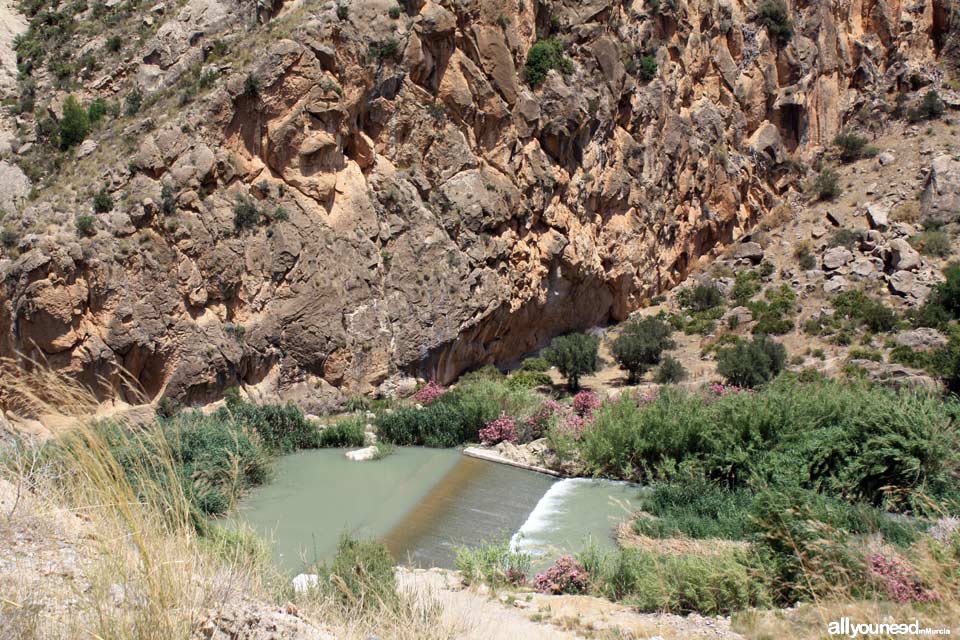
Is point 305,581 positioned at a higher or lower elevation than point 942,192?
lower

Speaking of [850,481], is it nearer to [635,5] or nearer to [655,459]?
[655,459]

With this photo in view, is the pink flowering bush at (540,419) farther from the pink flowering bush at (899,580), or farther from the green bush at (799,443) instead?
the pink flowering bush at (899,580)

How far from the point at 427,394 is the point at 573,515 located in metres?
8.26

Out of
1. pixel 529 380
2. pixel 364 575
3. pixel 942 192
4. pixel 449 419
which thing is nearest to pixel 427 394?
pixel 449 419

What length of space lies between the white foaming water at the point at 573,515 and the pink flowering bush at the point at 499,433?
2.54 m

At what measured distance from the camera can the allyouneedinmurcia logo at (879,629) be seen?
475 cm

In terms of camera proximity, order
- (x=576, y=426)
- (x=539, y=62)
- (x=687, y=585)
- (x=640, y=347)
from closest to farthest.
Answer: (x=687, y=585) → (x=576, y=426) → (x=640, y=347) → (x=539, y=62)

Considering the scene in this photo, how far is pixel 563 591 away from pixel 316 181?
1399 cm

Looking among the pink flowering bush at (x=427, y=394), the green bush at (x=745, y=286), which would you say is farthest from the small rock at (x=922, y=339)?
the pink flowering bush at (x=427, y=394)

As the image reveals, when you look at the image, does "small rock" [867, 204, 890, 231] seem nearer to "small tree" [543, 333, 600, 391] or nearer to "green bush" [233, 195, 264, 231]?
"small tree" [543, 333, 600, 391]

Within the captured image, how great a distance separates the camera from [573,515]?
36.7 ft

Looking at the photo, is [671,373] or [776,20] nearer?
[671,373]

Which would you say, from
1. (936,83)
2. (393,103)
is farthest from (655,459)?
(936,83)

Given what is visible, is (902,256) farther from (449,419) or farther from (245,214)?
(245,214)
